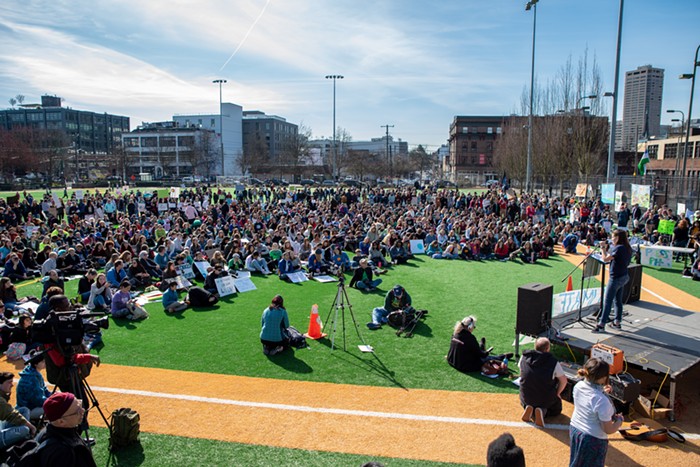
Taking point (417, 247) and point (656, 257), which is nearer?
point (656, 257)

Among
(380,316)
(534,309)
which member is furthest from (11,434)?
(534,309)

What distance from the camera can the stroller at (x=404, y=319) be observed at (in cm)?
1104

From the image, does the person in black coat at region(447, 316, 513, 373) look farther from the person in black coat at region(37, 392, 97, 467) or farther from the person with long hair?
the person in black coat at region(37, 392, 97, 467)

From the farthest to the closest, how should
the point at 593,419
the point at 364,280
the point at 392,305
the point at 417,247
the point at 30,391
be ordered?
the point at 417,247 → the point at 364,280 → the point at 392,305 → the point at 30,391 → the point at 593,419

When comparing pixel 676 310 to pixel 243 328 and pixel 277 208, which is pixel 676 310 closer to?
pixel 243 328

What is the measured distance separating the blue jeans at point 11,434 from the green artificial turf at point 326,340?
332 centimetres

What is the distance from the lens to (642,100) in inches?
3917

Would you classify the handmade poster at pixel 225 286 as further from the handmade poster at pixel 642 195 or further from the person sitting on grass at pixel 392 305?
the handmade poster at pixel 642 195

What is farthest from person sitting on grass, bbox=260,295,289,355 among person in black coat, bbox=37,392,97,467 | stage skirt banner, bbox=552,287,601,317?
stage skirt banner, bbox=552,287,601,317

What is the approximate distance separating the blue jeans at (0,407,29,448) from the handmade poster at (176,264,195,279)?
9680 millimetres

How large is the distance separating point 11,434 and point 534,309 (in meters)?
8.08

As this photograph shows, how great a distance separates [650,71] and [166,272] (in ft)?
303

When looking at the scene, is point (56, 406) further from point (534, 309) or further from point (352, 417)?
point (534, 309)

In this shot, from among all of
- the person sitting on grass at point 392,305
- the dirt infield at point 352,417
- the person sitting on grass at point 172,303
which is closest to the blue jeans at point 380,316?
the person sitting on grass at point 392,305
